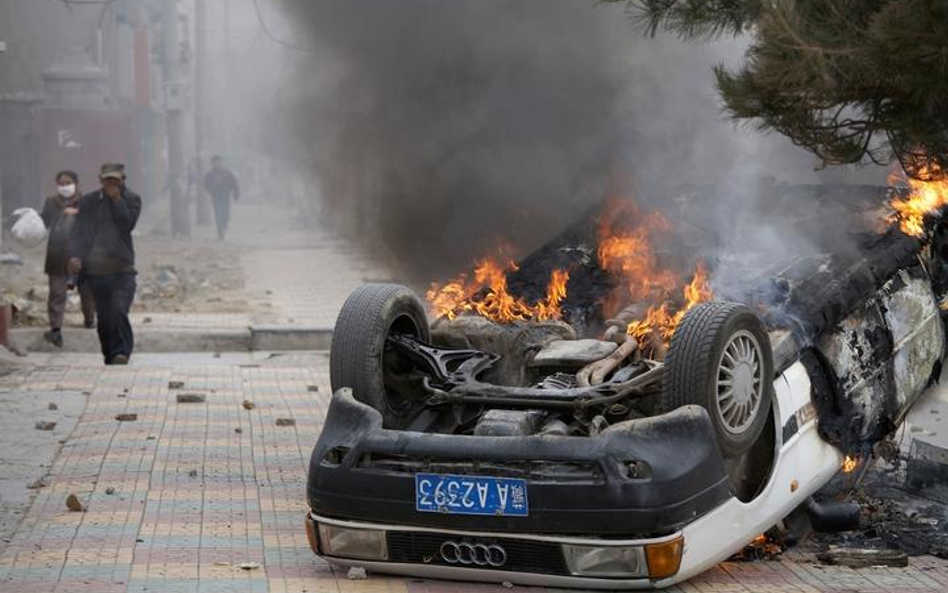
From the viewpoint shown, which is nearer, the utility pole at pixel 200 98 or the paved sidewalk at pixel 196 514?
the paved sidewalk at pixel 196 514

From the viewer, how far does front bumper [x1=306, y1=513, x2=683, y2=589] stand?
17.8ft

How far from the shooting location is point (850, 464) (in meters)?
6.84

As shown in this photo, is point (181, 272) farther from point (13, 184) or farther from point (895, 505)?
point (895, 505)

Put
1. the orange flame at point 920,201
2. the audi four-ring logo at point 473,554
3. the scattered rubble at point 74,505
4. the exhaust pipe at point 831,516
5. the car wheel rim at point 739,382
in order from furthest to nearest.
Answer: the orange flame at point 920,201
the scattered rubble at point 74,505
the exhaust pipe at point 831,516
the car wheel rim at point 739,382
the audi four-ring logo at point 473,554

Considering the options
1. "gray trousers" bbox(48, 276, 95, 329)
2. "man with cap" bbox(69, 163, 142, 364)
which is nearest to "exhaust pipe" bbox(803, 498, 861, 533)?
"man with cap" bbox(69, 163, 142, 364)

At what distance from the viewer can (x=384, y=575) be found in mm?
5988

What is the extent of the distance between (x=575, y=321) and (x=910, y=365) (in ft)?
5.33

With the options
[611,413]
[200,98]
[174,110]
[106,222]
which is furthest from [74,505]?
[200,98]

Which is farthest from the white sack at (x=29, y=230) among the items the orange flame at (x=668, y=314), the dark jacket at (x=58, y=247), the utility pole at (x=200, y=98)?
the utility pole at (x=200, y=98)

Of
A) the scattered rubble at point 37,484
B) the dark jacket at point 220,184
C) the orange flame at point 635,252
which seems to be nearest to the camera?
the orange flame at point 635,252

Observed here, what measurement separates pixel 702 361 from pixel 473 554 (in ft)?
3.78

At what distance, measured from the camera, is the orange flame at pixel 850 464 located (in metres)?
6.76

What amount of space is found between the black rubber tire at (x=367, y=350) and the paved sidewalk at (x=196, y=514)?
736mm

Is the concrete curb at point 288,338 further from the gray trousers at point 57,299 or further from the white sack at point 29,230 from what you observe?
the white sack at point 29,230
